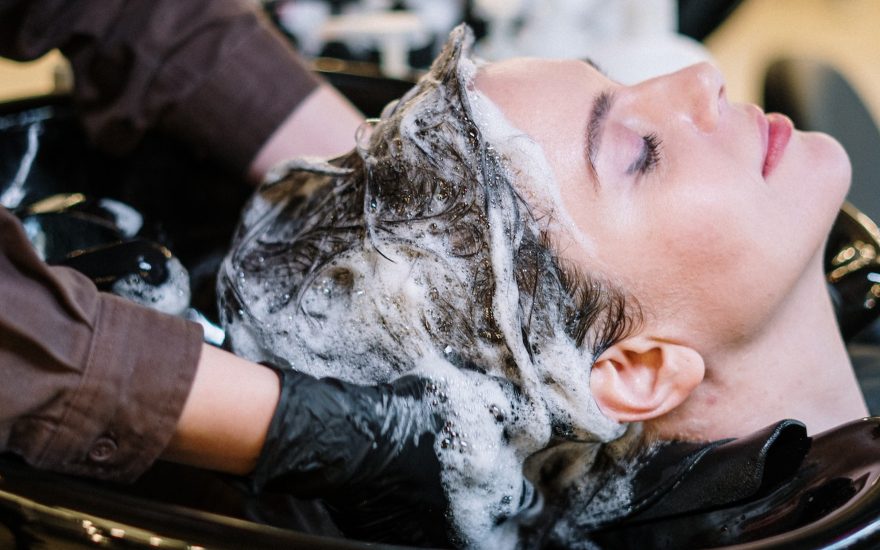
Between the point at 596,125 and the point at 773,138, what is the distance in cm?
19

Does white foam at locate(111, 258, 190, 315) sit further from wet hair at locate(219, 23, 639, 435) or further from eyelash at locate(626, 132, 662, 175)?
eyelash at locate(626, 132, 662, 175)

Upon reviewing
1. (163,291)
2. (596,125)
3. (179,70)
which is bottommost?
(163,291)

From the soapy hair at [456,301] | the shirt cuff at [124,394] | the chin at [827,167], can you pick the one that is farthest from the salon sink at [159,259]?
the chin at [827,167]

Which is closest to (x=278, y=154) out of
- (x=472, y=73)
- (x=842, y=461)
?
(x=472, y=73)

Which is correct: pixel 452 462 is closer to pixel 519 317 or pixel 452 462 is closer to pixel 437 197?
pixel 519 317

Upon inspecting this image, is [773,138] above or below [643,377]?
above

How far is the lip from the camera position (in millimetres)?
812

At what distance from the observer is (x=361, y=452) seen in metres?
0.64

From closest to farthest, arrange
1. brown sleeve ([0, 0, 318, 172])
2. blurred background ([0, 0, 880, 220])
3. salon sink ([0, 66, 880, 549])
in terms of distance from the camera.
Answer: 1. salon sink ([0, 66, 880, 549])
2. brown sleeve ([0, 0, 318, 172])
3. blurred background ([0, 0, 880, 220])

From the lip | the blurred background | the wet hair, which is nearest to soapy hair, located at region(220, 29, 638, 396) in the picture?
the wet hair

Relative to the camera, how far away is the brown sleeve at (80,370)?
57cm

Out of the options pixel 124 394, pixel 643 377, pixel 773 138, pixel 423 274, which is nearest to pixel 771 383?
pixel 643 377

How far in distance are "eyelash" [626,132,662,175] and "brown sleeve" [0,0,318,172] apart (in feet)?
1.71

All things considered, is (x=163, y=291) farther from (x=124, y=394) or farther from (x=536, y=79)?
(x=536, y=79)
